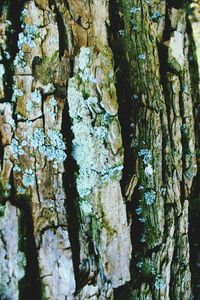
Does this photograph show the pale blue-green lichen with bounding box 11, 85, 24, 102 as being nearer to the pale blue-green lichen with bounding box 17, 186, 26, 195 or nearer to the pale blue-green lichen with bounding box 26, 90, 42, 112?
the pale blue-green lichen with bounding box 26, 90, 42, 112

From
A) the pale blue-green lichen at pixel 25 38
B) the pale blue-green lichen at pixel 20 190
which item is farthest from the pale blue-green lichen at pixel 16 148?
the pale blue-green lichen at pixel 25 38

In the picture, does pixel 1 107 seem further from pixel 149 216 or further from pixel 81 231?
pixel 149 216

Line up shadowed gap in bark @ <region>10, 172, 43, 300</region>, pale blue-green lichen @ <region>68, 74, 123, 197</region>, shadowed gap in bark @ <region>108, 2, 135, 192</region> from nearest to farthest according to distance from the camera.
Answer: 1. shadowed gap in bark @ <region>10, 172, 43, 300</region>
2. pale blue-green lichen @ <region>68, 74, 123, 197</region>
3. shadowed gap in bark @ <region>108, 2, 135, 192</region>

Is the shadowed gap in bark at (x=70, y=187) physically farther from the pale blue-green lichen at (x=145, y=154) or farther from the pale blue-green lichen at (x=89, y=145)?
the pale blue-green lichen at (x=145, y=154)

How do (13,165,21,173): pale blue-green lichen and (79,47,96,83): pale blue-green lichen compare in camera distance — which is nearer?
(13,165,21,173): pale blue-green lichen

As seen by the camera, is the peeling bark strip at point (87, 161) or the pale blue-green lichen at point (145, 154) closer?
the peeling bark strip at point (87, 161)

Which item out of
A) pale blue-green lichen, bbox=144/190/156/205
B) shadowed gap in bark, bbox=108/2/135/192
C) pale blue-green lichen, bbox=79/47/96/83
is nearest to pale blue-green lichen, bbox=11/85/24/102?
pale blue-green lichen, bbox=79/47/96/83

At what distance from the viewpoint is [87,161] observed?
5.90 ft

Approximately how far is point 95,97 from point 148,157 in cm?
39

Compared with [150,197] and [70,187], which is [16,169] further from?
[150,197]

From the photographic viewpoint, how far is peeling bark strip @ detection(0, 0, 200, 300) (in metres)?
1.70

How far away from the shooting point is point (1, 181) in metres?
1.70

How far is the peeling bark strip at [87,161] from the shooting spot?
1.70m

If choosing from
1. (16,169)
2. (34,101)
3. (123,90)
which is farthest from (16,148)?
(123,90)
